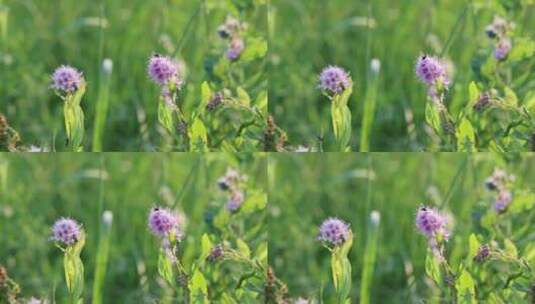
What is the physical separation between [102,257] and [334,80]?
30.5 inches

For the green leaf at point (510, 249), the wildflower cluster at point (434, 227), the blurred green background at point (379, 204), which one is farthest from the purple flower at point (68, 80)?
the green leaf at point (510, 249)

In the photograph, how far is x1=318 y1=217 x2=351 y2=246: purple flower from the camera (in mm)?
2195

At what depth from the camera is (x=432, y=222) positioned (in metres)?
2.17

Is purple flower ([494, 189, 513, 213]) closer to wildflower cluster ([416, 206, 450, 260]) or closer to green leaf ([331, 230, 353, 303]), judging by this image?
wildflower cluster ([416, 206, 450, 260])

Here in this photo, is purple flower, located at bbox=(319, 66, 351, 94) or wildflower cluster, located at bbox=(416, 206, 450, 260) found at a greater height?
purple flower, located at bbox=(319, 66, 351, 94)

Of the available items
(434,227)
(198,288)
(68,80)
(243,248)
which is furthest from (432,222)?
(68,80)

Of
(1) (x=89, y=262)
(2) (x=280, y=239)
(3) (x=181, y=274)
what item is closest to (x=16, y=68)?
(1) (x=89, y=262)

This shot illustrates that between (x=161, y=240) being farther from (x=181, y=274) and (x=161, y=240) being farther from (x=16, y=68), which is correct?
(x=16, y=68)

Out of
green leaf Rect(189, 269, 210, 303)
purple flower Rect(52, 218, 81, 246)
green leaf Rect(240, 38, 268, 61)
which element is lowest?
green leaf Rect(189, 269, 210, 303)

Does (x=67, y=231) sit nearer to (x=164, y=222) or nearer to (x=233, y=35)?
(x=164, y=222)

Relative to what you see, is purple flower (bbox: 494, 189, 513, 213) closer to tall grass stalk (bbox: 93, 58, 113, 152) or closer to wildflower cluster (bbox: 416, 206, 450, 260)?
wildflower cluster (bbox: 416, 206, 450, 260)

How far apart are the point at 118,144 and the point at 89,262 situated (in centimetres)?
32

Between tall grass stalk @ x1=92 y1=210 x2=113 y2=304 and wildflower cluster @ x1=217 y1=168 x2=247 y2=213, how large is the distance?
1.03 ft

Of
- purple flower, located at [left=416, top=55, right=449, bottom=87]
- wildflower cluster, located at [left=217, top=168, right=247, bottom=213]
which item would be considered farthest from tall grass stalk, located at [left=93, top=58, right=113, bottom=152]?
purple flower, located at [left=416, top=55, right=449, bottom=87]
